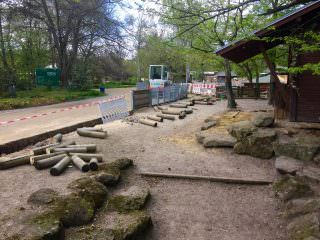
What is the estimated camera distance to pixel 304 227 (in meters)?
3.90

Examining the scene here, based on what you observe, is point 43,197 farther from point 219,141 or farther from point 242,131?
point 242,131

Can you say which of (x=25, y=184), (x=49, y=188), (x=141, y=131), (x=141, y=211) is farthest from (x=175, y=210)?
(x=141, y=131)

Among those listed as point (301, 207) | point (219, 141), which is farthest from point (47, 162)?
point (301, 207)

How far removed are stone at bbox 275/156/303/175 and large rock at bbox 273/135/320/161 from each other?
18cm

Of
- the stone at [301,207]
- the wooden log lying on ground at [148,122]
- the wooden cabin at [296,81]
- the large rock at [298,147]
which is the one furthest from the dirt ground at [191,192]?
the wooden cabin at [296,81]

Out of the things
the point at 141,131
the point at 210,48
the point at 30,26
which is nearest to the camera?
the point at 141,131

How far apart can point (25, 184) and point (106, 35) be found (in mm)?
24500

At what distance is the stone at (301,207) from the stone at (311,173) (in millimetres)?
775

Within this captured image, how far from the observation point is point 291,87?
9.80 meters

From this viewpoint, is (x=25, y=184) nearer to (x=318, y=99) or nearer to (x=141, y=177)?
(x=141, y=177)

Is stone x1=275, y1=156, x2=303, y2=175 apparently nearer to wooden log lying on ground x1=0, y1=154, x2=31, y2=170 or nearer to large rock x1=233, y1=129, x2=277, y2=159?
large rock x1=233, y1=129, x2=277, y2=159

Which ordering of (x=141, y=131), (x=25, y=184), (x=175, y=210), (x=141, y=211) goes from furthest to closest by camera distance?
(x=141, y=131)
(x=25, y=184)
(x=175, y=210)
(x=141, y=211)

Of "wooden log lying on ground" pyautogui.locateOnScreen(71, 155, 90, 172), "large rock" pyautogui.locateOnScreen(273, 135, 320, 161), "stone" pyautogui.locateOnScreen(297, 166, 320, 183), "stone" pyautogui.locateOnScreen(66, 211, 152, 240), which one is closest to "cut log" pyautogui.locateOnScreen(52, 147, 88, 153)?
"wooden log lying on ground" pyautogui.locateOnScreen(71, 155, 90, 172)

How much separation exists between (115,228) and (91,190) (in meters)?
1.02
